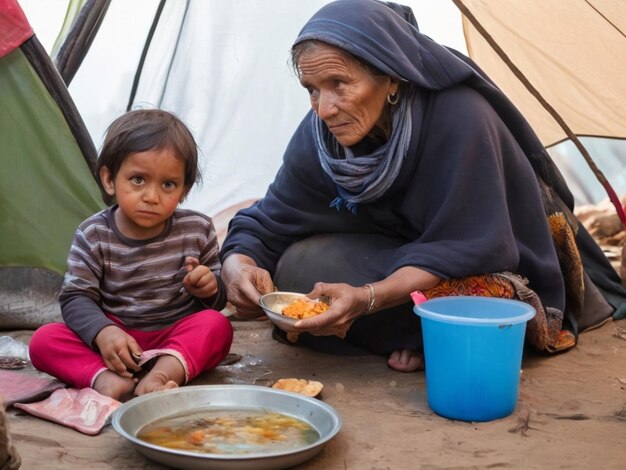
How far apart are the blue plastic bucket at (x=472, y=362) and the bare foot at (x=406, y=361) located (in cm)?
41

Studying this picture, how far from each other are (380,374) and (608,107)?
7.14ft

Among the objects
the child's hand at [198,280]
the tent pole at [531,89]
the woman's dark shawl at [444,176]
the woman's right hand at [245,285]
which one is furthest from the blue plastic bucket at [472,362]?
the tent pole at [531,89]

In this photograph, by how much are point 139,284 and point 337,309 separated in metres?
0.67

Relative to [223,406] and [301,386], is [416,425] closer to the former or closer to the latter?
[301,386]

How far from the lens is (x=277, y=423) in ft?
7.93

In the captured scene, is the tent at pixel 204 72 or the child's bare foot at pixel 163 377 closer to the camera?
the child's bare foot at pixel 163 377

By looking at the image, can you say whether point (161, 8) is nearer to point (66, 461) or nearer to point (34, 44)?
point (34, 44)

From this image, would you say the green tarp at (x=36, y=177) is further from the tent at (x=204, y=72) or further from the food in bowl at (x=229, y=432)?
the food in bowl at (x=229, y=432)

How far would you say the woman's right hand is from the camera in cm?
297

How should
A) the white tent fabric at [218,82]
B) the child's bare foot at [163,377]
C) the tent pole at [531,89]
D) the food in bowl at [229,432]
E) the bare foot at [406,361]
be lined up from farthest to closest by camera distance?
the white tent fabric at [218,82]
the tent pole at [531,89]
the bare foot at [406,361]
the child's bare foot at [163,377]
the food in bowl at [229,432]

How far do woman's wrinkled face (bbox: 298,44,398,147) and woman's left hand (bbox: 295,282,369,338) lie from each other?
502 mm

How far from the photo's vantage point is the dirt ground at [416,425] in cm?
229

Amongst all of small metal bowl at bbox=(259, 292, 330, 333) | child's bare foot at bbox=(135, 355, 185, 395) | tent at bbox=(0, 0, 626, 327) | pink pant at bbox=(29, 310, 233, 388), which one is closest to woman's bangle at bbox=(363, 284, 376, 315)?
small metal bowl at bbox=(259, 292, 330, 333)

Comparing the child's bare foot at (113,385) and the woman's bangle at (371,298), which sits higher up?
the woman's bangle at (371,298)
